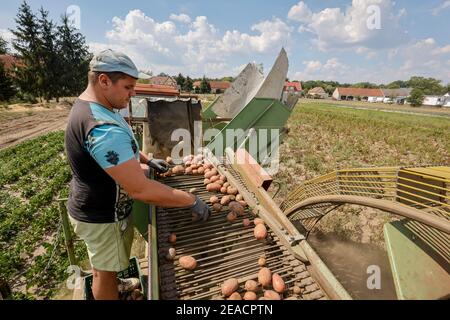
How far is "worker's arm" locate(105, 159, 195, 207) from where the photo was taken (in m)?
1.52

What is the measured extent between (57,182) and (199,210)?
266 inches

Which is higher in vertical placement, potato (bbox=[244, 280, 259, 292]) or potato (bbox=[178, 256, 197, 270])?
potato (bbox=[178, 256, 197, 270])

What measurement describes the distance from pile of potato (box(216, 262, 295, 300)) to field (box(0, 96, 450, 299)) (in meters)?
3.14

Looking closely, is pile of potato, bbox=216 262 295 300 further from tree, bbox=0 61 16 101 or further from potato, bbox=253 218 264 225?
tree, bbox=0 61 16 101

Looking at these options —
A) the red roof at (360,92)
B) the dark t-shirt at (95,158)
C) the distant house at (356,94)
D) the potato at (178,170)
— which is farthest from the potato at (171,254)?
the red roof at (360,92)

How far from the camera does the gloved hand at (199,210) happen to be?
7.66ft

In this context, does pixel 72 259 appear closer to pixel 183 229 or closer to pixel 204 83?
pixel 183 229

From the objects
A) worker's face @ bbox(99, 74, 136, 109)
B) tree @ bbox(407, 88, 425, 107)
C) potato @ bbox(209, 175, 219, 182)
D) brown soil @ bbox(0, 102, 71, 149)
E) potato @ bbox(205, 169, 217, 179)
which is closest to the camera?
worker's face @ bbox(99, 74, 136, 109)

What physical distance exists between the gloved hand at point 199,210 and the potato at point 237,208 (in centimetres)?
27

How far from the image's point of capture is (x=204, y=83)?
64062 millimetres

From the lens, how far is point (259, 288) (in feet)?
5.93

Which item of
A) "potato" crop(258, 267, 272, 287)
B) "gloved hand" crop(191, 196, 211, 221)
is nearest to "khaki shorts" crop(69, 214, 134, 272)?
"gloved hand" crop(191, 196, 211, 221)

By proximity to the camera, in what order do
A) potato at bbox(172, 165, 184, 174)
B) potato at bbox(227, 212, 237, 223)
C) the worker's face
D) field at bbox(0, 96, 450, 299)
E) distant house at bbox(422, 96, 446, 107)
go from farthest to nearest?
distant house at bbox(422, 96, 446, 107), field at bbox(0, 96, 450, 299), potato at bbox(172, 165, 184, 174), potato at bbox(227, 212, 237, 223), the worker's face
